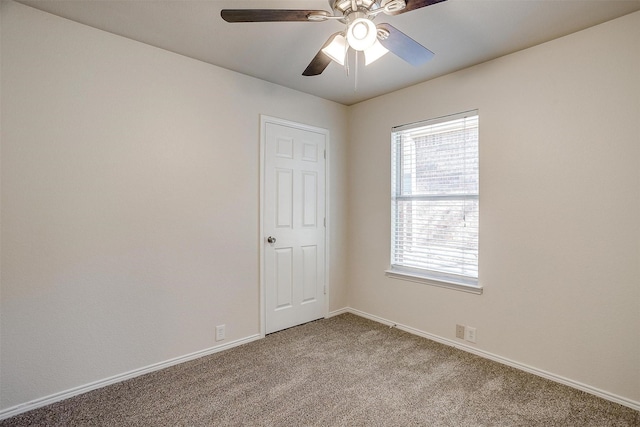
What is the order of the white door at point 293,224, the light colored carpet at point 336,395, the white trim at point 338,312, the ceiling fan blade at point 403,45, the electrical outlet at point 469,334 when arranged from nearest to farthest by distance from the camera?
the ceiling fan blade at point 403,45 < the light colored carpet at point 336,395 < the electrical outlet at point 469,334 < the white door at point 293,224 < the white trim at point 338,312

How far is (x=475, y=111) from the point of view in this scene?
107 inches

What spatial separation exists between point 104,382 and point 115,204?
1.21m

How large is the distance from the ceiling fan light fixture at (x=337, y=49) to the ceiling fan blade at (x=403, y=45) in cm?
23

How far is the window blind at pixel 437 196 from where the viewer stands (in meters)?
2.78

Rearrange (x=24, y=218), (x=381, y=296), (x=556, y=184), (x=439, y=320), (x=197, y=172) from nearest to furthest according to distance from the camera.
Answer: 1. (x=24, y=218)
2. (x=556, y=184)
3. (x=197, y=172)
4. (x=439, y=320)
5. (x=381, y=296)

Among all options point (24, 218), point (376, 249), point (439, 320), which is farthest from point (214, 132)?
point (439, 320)

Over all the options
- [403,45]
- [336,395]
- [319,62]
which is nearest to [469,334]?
[336,395]

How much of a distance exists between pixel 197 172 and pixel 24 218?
43.5 inches

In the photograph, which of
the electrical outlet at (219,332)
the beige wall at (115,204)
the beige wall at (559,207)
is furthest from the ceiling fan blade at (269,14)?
the electrical outlet at (219,332)

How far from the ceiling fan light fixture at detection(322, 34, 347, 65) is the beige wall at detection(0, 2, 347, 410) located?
4.04 ft

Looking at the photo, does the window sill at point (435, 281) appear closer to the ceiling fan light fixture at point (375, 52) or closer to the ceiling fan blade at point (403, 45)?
the ceiling fan blade at point (403, 45)

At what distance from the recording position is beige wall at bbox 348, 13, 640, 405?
79.4 inches

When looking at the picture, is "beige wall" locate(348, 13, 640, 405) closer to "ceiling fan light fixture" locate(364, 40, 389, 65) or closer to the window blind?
the window blind

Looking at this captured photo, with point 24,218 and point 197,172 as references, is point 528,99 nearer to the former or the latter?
point 197,172
